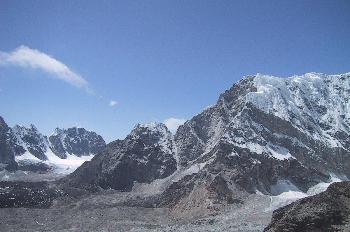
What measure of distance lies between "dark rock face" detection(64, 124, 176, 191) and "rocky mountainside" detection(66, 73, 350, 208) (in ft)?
→ 0.88

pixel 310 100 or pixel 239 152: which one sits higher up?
pixel 310 100

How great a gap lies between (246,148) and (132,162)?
33.6 meters

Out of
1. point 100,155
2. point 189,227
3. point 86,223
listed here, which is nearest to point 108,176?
point 100,155

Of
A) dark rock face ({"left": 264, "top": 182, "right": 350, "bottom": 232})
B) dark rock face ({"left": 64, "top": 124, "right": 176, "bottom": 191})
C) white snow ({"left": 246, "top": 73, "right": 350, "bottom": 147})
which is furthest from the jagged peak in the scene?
dark rock face ({"left": 264, "top": 182, "right": 350, "bottom": 232})

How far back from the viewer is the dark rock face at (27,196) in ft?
361

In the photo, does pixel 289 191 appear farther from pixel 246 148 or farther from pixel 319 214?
pixel 319 214

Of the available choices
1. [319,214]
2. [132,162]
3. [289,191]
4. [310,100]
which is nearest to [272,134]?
[289,191]

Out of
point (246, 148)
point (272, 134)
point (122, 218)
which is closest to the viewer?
point (122, 218)

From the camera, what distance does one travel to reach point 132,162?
430 feet

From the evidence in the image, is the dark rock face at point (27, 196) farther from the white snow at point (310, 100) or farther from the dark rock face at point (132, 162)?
the white snow at point (310, 100)

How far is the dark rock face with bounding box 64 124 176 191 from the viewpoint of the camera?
12769 centimetres

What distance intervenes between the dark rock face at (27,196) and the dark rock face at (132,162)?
34.3 ft

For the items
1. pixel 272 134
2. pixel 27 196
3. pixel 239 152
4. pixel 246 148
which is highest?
pixel 272 134

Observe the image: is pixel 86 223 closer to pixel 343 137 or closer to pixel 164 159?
pixel 164 159
